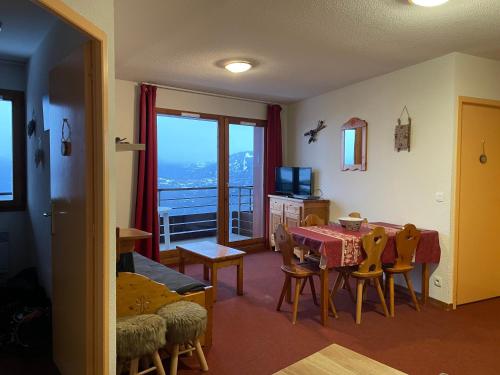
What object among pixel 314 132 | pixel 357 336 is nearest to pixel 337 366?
pixel 357 336

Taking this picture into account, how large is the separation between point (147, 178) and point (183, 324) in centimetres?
295

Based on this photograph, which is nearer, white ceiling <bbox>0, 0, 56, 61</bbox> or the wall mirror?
white ceiling <bbox>0, 0, 56, 61</bbox>

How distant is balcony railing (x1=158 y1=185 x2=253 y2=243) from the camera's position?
626 cm

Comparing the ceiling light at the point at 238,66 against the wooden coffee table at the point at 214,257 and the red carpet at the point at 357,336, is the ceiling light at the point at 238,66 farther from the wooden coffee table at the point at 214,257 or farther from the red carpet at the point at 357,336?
the red carpet at the point at 357,336

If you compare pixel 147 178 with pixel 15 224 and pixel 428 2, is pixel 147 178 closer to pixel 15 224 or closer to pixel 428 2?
pixel 15 224

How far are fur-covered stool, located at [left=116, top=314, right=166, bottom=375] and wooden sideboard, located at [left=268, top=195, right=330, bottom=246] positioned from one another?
3327 millimetres

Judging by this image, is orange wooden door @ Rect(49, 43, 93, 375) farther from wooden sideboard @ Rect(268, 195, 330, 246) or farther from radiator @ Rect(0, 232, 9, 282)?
wooden sideboard @ Rect(268, 195, 330, 246)

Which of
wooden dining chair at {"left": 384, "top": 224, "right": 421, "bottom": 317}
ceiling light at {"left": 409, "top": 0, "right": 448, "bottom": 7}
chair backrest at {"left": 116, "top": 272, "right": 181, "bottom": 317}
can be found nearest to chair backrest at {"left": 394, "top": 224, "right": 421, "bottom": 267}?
wooden dining chair at {"left": 384, "top": 224, "right": 421, "bottom": 317}

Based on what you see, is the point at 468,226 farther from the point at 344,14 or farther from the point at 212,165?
the point at 212,165

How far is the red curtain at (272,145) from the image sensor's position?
19.9ft

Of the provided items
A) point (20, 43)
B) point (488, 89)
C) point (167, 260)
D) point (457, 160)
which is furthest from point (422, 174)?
point (20, 43)

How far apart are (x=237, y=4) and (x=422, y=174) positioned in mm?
2550

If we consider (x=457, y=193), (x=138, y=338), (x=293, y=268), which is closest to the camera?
(x=138, y=338)

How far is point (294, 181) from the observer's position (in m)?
5.76
